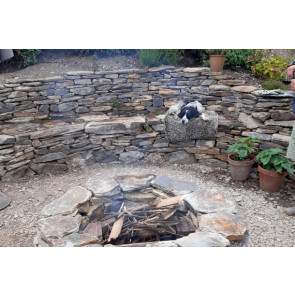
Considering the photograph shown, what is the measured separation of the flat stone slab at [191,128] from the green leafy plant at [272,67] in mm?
1167

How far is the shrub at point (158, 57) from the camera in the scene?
4.64m

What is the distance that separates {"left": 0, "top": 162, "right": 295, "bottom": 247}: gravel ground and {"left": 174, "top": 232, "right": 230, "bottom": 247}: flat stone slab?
0.63 meters

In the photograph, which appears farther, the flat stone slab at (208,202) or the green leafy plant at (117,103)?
the green leafy plant at (117,103)

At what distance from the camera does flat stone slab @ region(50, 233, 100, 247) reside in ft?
7.72

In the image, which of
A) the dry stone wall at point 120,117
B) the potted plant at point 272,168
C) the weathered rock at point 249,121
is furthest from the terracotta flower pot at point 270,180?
the weathered rock at point 249,121

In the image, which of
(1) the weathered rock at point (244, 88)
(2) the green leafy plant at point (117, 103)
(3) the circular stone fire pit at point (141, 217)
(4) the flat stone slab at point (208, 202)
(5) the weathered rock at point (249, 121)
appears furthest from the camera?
(2) the green leafy plant at point (117, 103)

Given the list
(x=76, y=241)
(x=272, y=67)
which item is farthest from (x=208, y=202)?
(x=272, y=67)

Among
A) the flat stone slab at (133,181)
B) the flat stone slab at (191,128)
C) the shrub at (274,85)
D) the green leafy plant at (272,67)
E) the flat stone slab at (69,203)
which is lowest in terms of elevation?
the flat stone slab at (133,181)

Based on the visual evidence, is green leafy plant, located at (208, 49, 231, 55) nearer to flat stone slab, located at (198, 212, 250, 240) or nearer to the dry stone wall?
the dry stone wall

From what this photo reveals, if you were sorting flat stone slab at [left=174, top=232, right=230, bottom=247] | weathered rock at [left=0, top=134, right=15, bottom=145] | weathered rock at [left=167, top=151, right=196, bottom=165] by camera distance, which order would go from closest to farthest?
flat stone slab at [left=174, top=232, right=230, bottom=247] → weathered rock at [left=0, top=134, right=15, bottom=145] → weathered rock at [left=167, top=151, right=196, bottom=165]

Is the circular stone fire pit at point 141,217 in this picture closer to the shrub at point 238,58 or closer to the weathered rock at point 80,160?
the weathered rock at point 80,160

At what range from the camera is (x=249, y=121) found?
407 cm

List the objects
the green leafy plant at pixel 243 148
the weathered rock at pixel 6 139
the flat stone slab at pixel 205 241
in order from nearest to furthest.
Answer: the flat stone slab at pixel 205 241 → the green leafy plant at pixel 243 148 → the weathered rock at pixel 6 139

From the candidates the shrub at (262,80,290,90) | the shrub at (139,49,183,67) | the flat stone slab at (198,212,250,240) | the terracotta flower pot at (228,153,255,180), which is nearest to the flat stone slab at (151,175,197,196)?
the flat stone slab at (198,212,250,240)
